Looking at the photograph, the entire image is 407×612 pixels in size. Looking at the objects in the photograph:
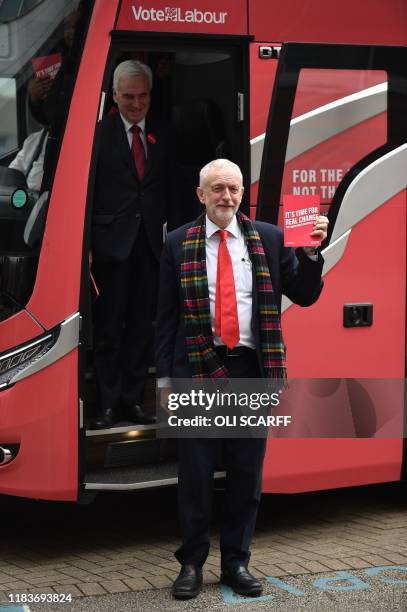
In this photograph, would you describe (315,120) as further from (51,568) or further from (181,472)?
(51,568)

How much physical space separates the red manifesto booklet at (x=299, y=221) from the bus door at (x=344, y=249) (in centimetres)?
95

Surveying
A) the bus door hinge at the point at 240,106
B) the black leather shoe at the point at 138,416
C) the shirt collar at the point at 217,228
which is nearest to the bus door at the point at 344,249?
the bus door hinge at the point at 240,106

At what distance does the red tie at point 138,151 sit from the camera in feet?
21.0

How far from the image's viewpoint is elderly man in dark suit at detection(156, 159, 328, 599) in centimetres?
532

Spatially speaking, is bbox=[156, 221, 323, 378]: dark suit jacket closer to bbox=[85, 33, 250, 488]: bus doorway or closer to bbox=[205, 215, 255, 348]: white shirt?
bbox=[205, 215, 255, 348]: white shirt

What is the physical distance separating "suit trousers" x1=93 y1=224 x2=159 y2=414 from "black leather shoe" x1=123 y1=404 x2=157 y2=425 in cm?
3

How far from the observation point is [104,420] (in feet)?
20.7

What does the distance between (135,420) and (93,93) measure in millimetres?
1709

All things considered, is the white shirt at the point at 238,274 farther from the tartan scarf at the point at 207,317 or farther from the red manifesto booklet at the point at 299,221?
the red manifesto booklet at the point at 299,221

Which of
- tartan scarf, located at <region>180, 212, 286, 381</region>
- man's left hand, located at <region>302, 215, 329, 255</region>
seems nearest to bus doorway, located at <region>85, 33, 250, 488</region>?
tartan scarf, located at <region>180, 212, 286, 381</region>

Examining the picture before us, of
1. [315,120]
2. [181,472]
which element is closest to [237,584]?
[181,472]

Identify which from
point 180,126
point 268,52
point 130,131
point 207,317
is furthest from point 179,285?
point 180,126

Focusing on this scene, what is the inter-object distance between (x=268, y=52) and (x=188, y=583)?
261 cm

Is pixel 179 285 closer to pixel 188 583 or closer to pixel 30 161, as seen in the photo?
pixel 30 161
